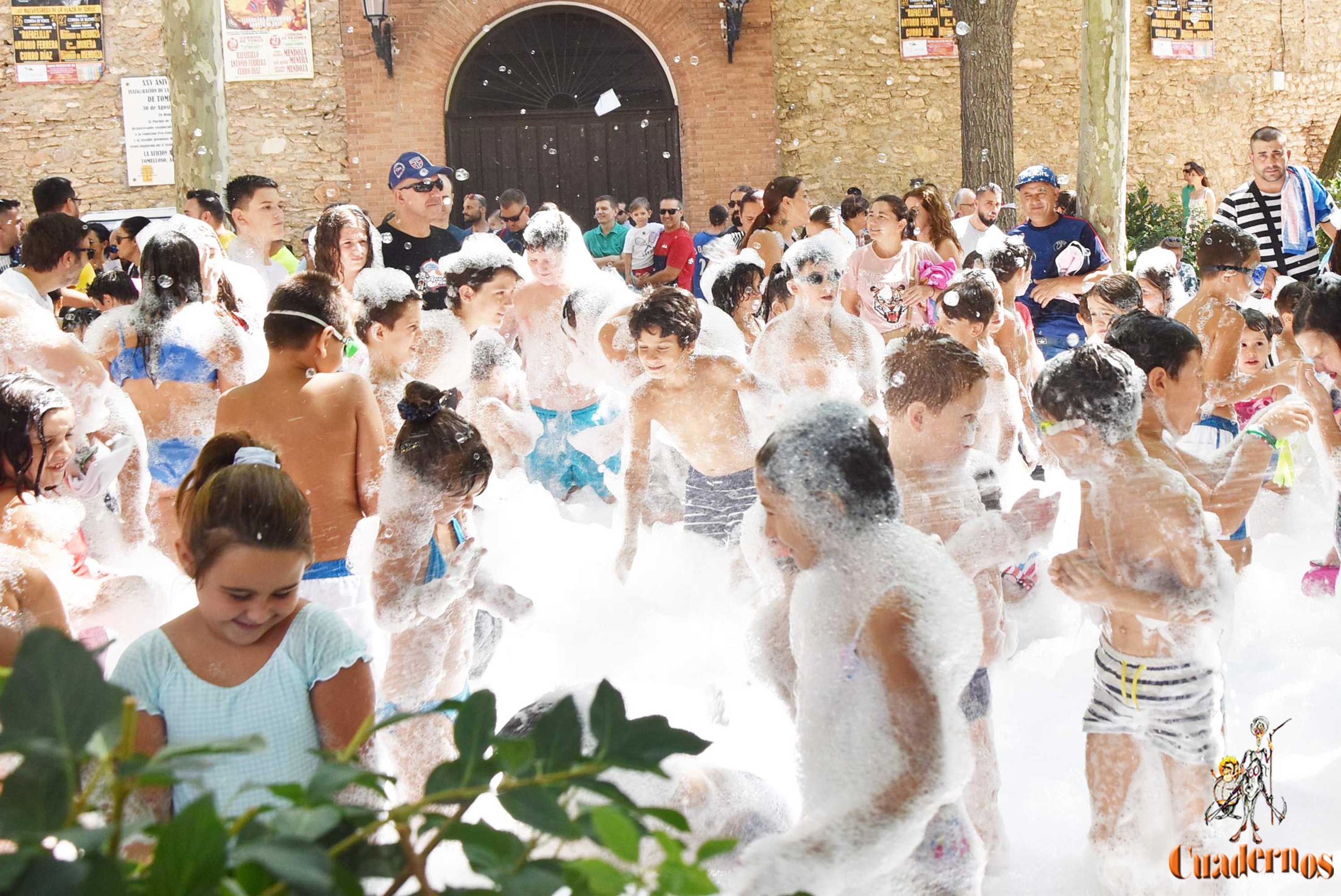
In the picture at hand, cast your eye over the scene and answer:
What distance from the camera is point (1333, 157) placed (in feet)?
42.5

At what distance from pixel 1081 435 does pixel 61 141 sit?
13.7 meters

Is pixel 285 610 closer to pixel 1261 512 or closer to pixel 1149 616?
pixel 1149 616

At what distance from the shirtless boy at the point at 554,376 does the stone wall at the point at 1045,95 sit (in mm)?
9132

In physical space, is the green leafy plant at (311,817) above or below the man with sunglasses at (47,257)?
below

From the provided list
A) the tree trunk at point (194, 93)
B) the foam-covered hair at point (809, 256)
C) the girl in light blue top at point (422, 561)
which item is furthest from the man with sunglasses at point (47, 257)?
the tree trunk at point (194, 93)

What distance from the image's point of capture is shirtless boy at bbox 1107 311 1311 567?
9.44 ft

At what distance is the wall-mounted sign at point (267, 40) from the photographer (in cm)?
1356

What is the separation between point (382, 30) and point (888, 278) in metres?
9.02

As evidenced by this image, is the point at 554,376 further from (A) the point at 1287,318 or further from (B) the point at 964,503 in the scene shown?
(B) the point at 964,503

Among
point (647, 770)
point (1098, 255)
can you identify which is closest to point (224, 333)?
point (647, 770)

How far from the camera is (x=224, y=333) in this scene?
4.10 metres

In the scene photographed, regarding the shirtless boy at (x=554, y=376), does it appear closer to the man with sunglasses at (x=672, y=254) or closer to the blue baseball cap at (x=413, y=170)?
the blue baseball cap at (x=413, y=170)

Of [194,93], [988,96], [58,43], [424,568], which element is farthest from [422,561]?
[58,43]

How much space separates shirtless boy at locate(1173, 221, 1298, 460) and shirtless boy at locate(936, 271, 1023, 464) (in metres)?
0.69
